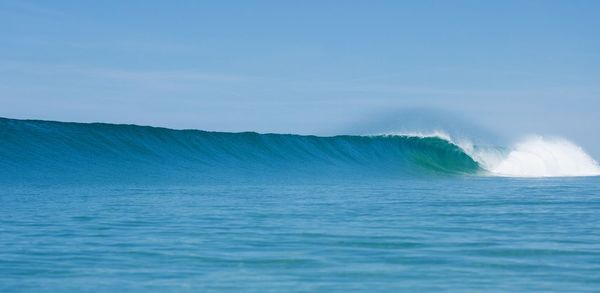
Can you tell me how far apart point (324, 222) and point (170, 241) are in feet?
5.64

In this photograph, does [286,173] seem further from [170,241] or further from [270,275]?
[270,275]

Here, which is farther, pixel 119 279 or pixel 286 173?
pixel 286 173

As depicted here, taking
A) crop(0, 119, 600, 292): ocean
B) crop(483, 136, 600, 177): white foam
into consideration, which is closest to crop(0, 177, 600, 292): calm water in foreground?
crop(0, 119, 600, 292): ocean

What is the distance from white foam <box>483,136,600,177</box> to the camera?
24.3m

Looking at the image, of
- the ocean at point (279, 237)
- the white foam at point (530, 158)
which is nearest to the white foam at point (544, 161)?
the white foam at point (530, 158)

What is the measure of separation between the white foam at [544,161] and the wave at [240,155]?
0.03 metres

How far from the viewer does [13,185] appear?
1260 centimetres

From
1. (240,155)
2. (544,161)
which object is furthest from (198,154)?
(544,161)

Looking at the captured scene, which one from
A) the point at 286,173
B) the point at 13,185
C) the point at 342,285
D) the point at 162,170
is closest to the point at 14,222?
the point at 342,285

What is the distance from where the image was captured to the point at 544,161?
2497 centimetres

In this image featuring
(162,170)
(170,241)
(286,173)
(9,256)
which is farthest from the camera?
(286,173)

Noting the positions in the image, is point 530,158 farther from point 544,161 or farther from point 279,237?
point 279,237

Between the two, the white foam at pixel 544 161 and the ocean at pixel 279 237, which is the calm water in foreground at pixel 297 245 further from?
the white foam at pixel 544 161

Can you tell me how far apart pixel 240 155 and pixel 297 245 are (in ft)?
52.9
